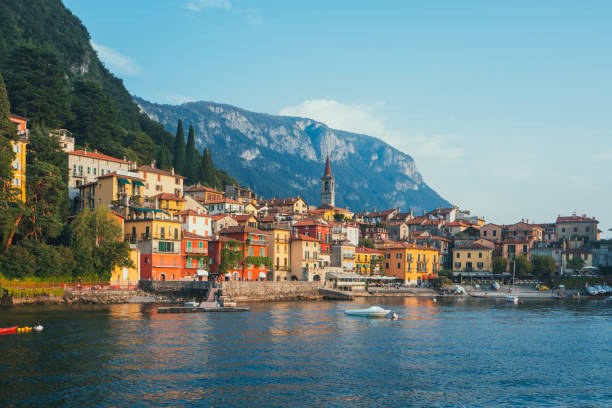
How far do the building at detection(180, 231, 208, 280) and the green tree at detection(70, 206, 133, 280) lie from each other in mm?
8700

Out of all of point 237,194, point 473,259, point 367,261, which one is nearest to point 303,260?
point 367,261

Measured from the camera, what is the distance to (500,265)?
114 metres

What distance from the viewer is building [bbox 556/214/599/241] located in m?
130

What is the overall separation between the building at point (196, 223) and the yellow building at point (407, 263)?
4206 centimetres

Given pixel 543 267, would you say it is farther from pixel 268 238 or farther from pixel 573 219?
pixel 268 238

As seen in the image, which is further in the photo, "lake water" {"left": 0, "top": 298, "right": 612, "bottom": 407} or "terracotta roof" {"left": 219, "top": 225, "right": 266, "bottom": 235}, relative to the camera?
"terracotta roof" {"left": 219, "top": 225, "right": 266, "bottom": 235}

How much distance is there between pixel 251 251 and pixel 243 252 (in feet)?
6.29

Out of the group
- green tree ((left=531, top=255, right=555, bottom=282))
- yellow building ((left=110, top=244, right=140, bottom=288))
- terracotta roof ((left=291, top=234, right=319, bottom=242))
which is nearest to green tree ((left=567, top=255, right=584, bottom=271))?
green tree ((left=531, top=255, right=555, bottom=282))

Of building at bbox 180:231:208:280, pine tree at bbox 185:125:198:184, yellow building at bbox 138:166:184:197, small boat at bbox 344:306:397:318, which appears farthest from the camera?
pine tree at bbox 185:125:198:184

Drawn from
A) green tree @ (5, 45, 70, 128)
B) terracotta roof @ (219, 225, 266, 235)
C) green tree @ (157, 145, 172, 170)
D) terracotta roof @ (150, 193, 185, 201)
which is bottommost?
terracotta roof @ (219, 225, 266, 235)

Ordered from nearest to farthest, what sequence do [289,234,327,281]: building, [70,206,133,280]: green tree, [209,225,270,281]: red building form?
[70,206,133,280]: green tree → [209,225,270,281]: red building → [289,234,327,281]: building

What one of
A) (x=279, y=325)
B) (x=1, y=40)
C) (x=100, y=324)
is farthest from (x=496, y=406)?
(x=1, y=40)

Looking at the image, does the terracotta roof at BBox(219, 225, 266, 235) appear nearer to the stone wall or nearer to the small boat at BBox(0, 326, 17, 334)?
the stone wall

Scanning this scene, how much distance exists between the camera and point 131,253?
2827 inches
